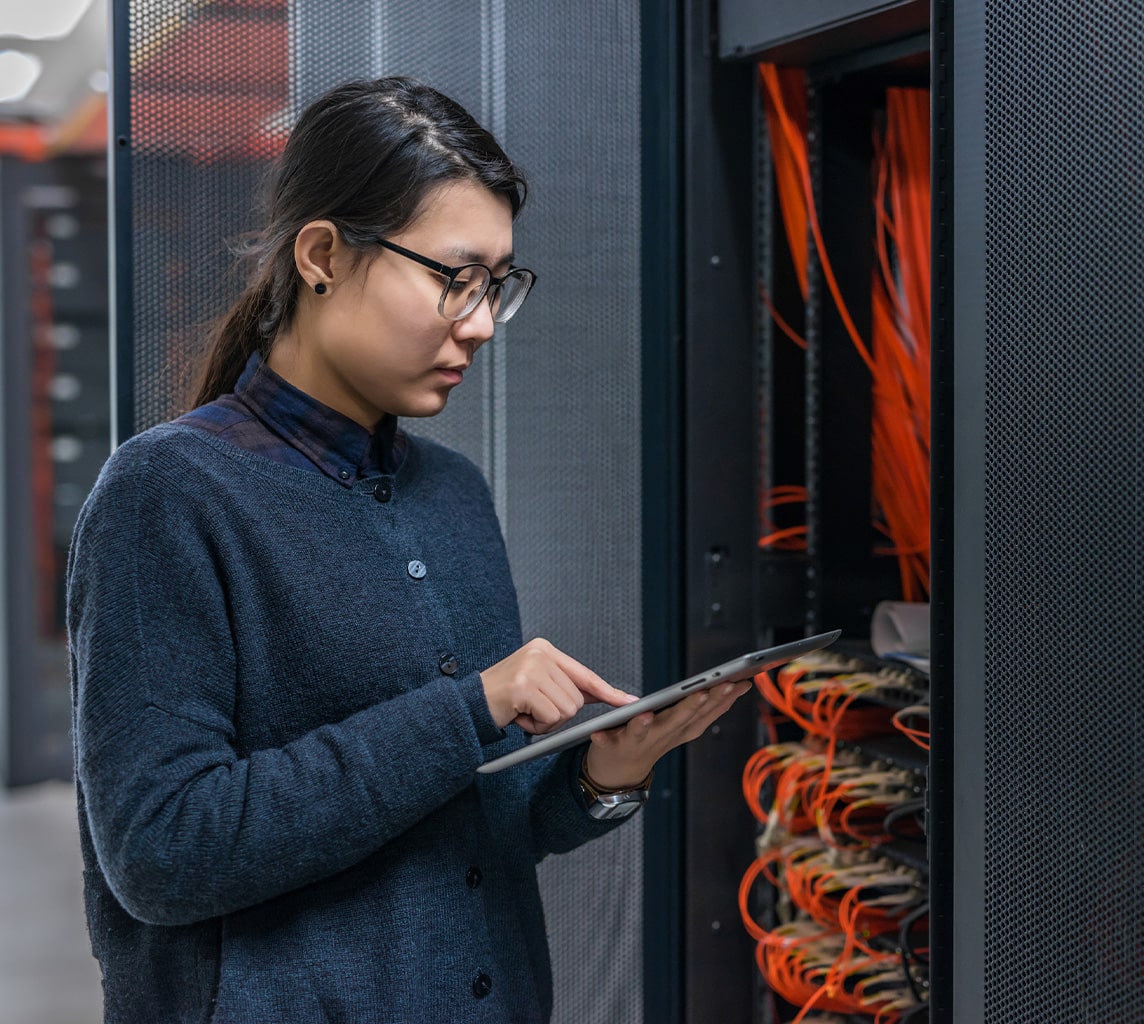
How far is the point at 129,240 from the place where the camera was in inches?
51.2

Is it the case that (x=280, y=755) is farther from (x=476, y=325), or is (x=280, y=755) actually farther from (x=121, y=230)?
(x=121, y=230)

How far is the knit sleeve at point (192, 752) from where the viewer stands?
Result: 2.89 ft

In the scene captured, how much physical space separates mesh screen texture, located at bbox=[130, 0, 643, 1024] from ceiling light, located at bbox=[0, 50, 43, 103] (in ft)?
11.1

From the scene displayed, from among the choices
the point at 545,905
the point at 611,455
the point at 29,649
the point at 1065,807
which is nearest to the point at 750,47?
the point at 611,455

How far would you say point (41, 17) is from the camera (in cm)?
375

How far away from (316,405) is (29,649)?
4.51 m

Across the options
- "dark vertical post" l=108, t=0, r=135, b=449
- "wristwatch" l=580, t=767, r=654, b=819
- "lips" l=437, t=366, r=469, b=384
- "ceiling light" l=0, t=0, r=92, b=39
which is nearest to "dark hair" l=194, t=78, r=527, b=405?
"lips" l=437, t=366, r=469, b=384

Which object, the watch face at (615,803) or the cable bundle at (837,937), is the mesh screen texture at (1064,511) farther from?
the cable bundle at (837,937)

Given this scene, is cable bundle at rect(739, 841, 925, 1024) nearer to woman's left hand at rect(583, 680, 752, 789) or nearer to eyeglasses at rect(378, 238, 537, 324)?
woman's left hand at rect(583, 680, 752, 789)

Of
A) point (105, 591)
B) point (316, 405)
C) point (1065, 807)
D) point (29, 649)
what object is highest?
point (316, 405)

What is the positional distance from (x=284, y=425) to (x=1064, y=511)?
629 mm

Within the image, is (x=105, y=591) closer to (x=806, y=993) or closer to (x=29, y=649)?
(x=806, y=993)

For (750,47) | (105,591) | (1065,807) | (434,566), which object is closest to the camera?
(105,591)

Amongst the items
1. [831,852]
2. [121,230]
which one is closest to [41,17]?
[121,230]
